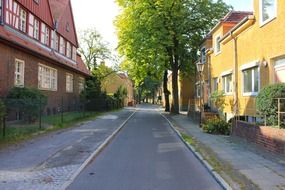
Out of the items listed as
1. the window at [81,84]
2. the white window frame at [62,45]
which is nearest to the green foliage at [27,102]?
the white window frame at [62,45]

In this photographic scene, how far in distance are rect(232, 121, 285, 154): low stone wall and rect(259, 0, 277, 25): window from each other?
4.23m

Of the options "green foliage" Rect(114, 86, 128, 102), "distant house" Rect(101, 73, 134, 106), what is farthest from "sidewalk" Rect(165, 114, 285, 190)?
"distant house" Rect(101, 73, 134, 106)

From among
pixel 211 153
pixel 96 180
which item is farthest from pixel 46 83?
pixel 96 180

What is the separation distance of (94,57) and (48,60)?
141 feet

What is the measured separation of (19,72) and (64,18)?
15519 mm

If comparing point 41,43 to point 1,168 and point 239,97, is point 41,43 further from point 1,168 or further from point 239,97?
point 1,168

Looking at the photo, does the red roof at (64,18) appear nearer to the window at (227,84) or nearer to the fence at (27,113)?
the fence at (27,113)

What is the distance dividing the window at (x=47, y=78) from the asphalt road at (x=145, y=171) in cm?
1582

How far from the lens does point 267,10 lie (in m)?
15.3

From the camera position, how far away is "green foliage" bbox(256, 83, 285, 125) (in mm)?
11469

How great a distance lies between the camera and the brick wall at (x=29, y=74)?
20781 millimetres

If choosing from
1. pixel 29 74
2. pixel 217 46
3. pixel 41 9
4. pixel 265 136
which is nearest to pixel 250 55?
pixel 265 136

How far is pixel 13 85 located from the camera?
22.2 m

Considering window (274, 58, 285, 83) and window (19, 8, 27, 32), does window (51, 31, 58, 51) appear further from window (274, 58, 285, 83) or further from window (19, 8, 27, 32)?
window (274, 58, 285, 83)
